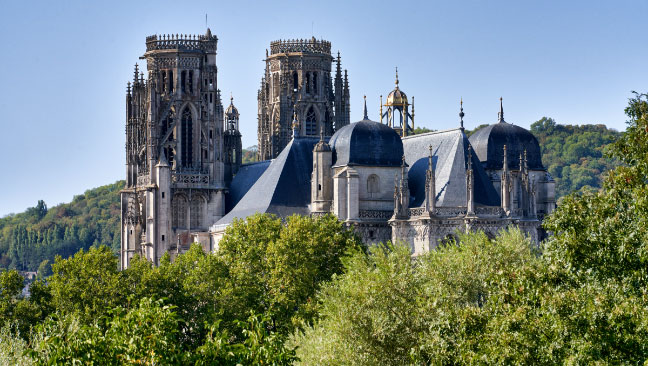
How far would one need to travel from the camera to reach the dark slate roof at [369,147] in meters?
108

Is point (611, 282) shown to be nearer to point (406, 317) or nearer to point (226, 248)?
point (406, 317)

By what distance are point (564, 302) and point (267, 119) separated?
95.2 metres

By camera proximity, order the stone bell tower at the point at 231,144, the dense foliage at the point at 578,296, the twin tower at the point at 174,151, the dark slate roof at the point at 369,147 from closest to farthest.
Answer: the dense foliage at the point at 578,296
the dark slate roof at the point at 369,147
the twin tower at the point at 174,151
the stone bell tower at the point at 231,144

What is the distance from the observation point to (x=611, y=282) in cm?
5072

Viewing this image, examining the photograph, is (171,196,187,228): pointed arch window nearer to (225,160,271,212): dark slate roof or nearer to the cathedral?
the cathedral

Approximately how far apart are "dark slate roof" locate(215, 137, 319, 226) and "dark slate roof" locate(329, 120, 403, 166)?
7148mm

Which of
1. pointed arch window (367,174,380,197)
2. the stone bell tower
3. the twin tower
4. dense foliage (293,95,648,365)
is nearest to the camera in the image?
dense foliage (293,95,648,365)

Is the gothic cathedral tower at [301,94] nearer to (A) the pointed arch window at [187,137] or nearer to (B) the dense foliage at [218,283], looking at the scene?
(A) the pointed arch window at [187,137]

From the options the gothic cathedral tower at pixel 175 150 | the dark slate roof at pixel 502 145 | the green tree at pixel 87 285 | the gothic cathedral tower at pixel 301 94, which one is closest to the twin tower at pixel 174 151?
the gothic cathedral tower at pixel 175 150

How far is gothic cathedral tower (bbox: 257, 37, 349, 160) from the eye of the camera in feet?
461

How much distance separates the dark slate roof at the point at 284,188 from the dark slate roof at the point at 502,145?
12.6m

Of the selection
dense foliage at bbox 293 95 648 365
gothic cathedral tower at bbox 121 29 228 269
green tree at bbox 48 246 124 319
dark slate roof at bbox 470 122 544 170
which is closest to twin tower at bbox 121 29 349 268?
gothic cathedral tower at bbox 121 29 228 269

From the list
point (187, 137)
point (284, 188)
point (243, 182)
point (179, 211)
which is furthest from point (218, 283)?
point (187, 137)

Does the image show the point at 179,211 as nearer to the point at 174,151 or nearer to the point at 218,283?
the point at 174,151
